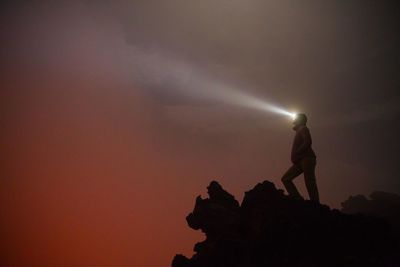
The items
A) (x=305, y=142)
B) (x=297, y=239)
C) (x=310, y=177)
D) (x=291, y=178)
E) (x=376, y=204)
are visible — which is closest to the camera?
(x=297, y=239)

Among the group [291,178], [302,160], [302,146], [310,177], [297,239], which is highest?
[302,146]

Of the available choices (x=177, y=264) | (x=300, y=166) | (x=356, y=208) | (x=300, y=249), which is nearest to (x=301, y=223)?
(x=300, y=249)

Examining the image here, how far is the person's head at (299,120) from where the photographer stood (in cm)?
1345

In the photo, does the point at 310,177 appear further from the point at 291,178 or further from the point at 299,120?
the point at 299,120

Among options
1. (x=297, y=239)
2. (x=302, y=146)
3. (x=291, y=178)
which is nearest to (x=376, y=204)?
(x=291, y=178)

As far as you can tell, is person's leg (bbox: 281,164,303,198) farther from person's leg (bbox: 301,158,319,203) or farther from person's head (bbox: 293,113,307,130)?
person's head (bbox: 293,113,307,130)

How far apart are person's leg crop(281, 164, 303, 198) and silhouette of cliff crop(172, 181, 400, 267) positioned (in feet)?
5.57

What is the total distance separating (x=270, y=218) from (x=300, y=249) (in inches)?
54.9

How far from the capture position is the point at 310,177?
1245 cm

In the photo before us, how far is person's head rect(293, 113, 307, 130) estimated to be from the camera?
1345 centimetres

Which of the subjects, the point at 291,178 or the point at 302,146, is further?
the point at 291,178

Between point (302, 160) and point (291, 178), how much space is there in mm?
1075

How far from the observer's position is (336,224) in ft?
32.3

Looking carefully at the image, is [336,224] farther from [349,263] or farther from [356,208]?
[356,208]
